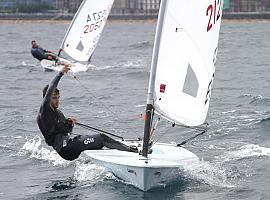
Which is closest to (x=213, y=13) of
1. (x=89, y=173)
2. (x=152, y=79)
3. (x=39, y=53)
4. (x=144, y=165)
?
(x=152, y=79)

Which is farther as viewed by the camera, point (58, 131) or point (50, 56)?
point (50, 56)

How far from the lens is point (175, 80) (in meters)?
10.3

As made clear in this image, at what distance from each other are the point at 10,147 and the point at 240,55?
24.3 m

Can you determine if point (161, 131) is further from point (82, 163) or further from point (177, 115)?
point (177, 115)

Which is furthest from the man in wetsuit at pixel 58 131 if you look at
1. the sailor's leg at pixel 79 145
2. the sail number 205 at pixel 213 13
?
the sail number 205 at pixel 213 13

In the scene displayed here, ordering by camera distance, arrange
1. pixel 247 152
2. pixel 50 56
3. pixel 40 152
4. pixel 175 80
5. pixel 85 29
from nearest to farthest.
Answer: pixel 175 80 < pixel 247 152 < pixel 40 152 < pixel 85 29 < pixel 50 56

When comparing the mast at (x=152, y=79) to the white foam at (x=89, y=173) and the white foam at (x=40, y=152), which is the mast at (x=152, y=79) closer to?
the white foam at (x=89, y=173)

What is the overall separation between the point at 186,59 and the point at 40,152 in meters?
3.71

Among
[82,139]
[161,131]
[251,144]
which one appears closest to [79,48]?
[161,131]

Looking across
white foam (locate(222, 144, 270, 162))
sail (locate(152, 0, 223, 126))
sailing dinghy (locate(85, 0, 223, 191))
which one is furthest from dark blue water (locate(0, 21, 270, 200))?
sail (locate(152, 0, 223, 126))

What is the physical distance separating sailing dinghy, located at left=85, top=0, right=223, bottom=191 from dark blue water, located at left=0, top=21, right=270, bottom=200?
315 mm

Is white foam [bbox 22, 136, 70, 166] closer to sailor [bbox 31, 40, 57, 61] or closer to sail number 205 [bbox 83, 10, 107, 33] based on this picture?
sail number 205 [bbox 83, 10, 107, 33]

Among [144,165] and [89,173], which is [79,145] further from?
[144,165]

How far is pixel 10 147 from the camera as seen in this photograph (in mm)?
13367
